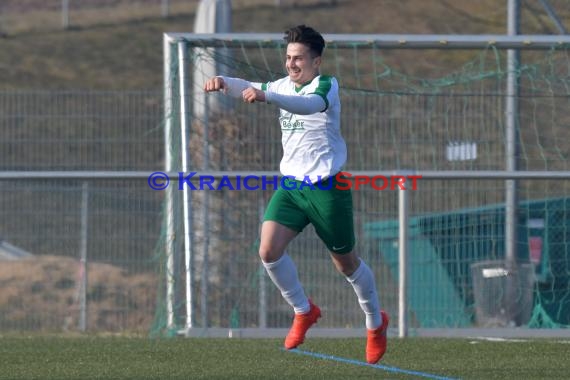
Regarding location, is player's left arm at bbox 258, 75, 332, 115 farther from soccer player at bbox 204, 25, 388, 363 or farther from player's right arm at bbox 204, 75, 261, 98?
player's right arm at bbox 204, 75, 261, 98

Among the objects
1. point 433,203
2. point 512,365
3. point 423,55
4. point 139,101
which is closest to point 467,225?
point 433,203

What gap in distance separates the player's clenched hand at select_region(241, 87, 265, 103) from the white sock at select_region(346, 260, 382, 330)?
1580 mm

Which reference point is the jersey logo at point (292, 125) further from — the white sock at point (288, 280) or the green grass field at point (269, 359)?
the green grass field at point (269, 359)

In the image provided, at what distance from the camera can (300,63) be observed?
7340 mm

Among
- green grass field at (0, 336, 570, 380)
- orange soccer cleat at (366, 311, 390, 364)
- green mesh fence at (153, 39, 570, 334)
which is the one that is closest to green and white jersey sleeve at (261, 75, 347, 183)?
orange soccer cleat at (366, 311, 390, 364)

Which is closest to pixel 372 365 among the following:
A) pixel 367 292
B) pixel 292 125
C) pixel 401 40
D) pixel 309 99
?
pixel 367 292

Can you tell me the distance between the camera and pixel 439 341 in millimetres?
9336

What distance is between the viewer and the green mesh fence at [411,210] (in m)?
10.9

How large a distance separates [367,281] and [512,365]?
1.02 meters

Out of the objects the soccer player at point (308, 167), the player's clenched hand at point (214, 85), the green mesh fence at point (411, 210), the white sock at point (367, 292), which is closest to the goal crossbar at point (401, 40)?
the green mesh fence at point (411, 210)

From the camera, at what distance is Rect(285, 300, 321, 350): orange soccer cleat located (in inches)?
298

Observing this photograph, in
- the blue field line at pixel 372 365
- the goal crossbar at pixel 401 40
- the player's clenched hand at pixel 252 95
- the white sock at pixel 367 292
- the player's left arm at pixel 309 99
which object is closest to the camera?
the player's clenched hand at pixel 252 95

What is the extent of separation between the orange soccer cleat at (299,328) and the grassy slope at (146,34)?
2049 cm

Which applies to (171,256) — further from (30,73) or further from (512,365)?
(30,73)
